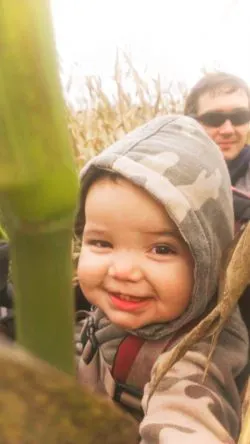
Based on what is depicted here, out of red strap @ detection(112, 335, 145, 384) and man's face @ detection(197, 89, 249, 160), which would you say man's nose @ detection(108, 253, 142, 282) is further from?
man's face @ detection(197, 89, 249, 160)

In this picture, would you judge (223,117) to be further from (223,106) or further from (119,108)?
(119,108)

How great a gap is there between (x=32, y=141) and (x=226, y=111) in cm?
32

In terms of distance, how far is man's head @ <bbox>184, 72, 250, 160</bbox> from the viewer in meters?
0.52

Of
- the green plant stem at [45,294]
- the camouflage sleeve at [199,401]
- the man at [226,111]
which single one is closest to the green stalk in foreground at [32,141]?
the green plant stem at [45,294]

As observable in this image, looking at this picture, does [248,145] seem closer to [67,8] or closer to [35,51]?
[67,8]

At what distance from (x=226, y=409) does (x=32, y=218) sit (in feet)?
0.70

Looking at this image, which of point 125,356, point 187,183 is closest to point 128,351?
point 125,356

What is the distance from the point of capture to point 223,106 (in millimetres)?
518

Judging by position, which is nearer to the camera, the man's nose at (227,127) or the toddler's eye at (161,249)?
the toddler's eye at (161,249)

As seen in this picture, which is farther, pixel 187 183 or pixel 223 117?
pixel 223 117

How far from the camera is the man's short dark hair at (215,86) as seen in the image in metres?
0.52

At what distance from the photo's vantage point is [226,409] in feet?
1.26

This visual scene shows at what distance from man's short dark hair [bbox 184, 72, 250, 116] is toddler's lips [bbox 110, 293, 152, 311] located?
192 mm

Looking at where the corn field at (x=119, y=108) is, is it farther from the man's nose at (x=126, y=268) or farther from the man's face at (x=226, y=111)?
the man's nose at (x=126, y=268)
